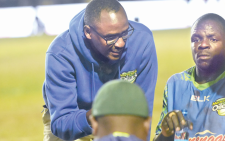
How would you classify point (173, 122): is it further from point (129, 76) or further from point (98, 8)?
point (98, 8)

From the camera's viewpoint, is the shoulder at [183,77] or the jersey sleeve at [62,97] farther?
the shoulder at [183,77]

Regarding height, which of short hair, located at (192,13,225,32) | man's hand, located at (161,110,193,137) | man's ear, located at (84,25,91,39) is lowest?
man's hand, located at (161,110,193,137)

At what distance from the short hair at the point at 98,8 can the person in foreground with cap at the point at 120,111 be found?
876 millimetres

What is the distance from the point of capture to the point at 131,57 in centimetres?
222

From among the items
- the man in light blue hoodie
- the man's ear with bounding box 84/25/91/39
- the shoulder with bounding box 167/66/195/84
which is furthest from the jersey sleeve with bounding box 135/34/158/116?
the man's ear with bounding box 84/25/91/39

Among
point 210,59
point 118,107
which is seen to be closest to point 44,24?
point 210,59

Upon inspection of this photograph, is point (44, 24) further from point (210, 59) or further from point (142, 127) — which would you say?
point (142, 127)

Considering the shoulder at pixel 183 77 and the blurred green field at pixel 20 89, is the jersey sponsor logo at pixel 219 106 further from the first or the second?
the blurred green field at pixel 20 89

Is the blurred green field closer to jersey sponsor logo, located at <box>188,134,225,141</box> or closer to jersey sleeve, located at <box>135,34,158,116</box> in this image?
jersey sleeve, located at <box>135,34,158,116</box>

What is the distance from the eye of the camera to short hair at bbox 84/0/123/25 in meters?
1.94

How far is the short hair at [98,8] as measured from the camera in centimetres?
194

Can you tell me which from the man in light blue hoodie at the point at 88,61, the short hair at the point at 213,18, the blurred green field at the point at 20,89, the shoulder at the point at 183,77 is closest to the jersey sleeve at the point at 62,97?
the man in light blue hoodie at the point at 88,61

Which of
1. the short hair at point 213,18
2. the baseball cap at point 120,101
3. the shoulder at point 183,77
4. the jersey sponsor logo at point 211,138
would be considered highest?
the short hair at point 213,18

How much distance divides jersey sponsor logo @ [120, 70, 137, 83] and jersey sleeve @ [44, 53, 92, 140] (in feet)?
1.14
